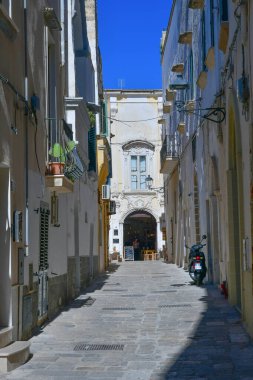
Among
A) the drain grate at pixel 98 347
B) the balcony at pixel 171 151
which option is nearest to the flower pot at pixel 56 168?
the drain grate at pixel 98 347

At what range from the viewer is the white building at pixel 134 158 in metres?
42.0

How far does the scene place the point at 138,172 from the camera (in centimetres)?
4234

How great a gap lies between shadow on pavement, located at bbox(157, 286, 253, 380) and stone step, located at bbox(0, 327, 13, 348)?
192 centimetres

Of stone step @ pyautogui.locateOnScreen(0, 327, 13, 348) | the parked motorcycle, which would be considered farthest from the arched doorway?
stone step @ pyautogui.locateOnScreen(0, 327, 13, 348)

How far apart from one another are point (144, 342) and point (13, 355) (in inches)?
91.4

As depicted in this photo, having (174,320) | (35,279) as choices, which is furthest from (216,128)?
(35,279)

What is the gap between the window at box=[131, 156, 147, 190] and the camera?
42.1m

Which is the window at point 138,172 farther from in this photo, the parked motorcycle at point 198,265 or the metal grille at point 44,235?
the metal grille at point 44,235

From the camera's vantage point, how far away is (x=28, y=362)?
7602 millimetres

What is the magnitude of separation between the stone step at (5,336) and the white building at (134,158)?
34.0 m

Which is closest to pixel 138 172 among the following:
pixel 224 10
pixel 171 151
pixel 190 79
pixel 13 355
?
pixel 171 151

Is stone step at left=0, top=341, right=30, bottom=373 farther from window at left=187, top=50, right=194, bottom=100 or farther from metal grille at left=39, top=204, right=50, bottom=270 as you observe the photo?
window at left=187, top=50, right=194, bottom=100

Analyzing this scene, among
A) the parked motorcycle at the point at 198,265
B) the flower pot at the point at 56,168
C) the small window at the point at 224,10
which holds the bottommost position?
the parked motorcycle at the point at 198,265

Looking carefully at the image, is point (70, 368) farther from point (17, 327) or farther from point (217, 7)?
point (217, 7)
